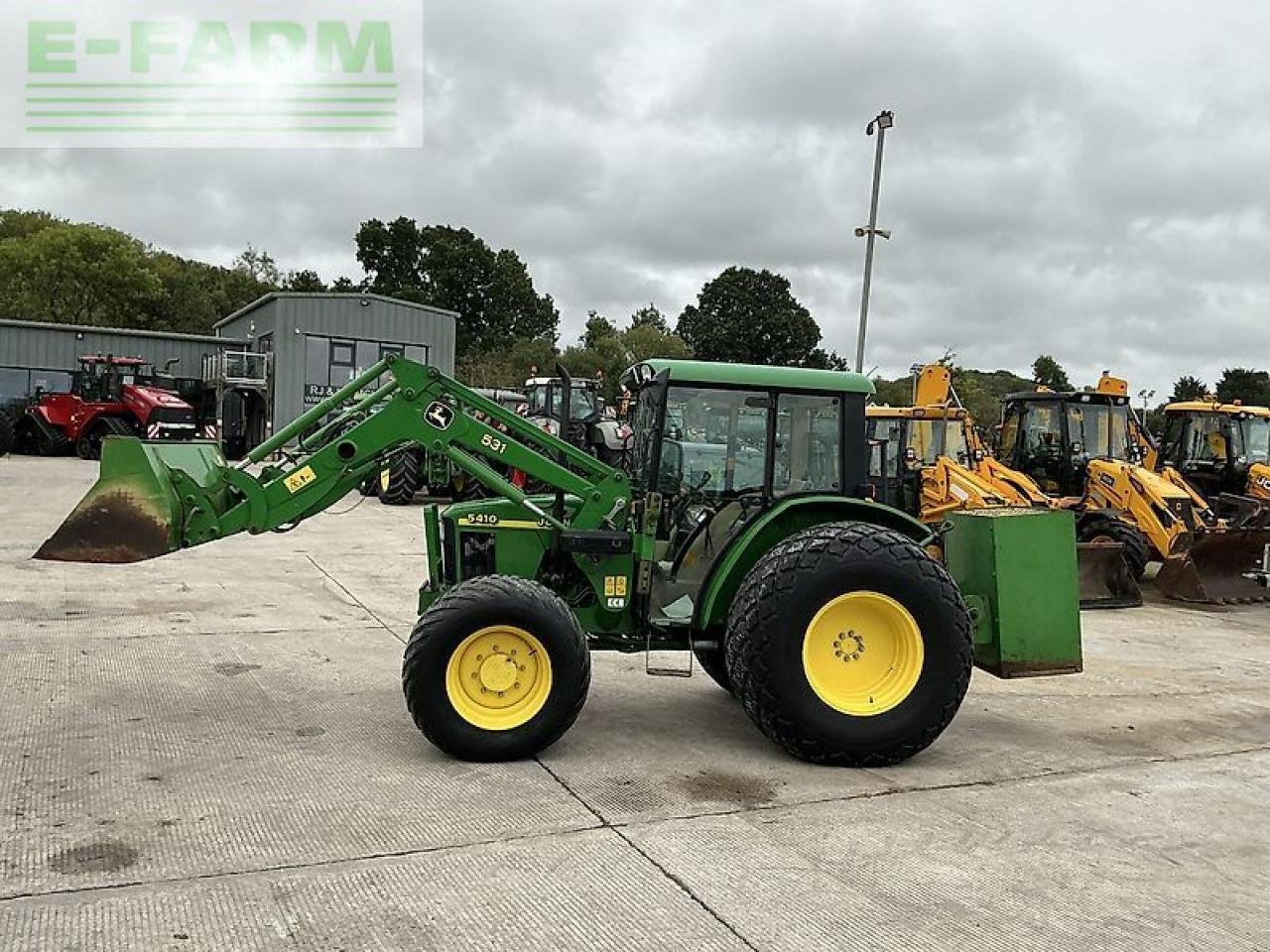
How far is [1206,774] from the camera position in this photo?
17.6 ft

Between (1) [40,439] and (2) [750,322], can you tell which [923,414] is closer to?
(1) [40,439]

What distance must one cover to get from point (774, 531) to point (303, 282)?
60.9m

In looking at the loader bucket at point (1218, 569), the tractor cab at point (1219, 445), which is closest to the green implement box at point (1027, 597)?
the loader bucket at point (1218, 569)

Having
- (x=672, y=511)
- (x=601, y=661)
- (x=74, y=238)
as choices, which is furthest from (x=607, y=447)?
(x=74, y=238)

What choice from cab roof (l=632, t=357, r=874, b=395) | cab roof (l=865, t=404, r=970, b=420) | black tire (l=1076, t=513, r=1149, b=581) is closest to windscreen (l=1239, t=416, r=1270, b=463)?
black tire (l=1076, t=513, r=1149, b=581)

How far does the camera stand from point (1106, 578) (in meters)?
10.8

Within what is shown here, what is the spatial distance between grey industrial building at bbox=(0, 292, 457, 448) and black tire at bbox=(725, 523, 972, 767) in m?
28.8

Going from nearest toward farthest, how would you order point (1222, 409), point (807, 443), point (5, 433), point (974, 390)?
point (807, 443) → point (1222, 409) → point (5, 433) → point (974, 390)

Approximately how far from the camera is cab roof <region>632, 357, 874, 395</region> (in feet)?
18.8

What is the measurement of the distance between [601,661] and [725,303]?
1994 inches

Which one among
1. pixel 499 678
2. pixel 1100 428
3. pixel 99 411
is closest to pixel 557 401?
pixel 1100 428

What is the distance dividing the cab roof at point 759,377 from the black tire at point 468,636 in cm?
144

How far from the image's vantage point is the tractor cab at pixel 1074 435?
531 inches

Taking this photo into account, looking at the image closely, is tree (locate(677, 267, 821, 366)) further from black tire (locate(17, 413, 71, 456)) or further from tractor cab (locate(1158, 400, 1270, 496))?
tractor cab (locate(1158, 400, 1270, 496))
